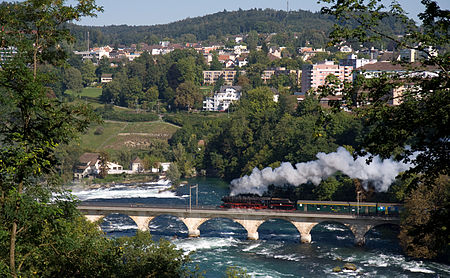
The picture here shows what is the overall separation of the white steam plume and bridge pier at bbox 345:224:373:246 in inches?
271

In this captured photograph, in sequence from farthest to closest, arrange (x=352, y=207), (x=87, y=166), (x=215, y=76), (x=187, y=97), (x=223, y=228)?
(x=215, y=76), (x=187, y=97), (x=87, y=166), (x=223, y=228), (x=352, y=207)

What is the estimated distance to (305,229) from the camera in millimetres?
→ 56344

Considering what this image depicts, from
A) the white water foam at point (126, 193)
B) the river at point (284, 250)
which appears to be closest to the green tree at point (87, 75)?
the white water foam at point (126, 193)

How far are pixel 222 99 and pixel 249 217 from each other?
270 feet

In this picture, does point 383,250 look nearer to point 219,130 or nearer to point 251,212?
point 251,212

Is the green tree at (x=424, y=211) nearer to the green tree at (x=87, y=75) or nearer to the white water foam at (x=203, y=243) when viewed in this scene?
the white water foam at (x=203, y=243)

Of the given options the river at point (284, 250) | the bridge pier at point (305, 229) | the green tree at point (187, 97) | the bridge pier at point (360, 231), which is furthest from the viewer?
the green tree at point (187, 97)

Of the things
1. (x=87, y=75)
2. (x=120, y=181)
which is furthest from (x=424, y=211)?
(x=87, y=75)

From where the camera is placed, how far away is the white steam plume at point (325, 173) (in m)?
61.1

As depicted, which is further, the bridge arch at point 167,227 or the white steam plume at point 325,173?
the white steam plume at point 325,173

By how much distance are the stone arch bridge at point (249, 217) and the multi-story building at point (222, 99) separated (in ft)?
251

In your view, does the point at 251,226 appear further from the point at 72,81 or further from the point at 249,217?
the point at 72,81

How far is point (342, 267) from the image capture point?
4653 centimetres

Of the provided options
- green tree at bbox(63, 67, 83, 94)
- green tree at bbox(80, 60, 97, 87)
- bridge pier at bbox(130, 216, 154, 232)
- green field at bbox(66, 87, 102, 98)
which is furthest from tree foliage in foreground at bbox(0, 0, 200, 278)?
green tree at bbox(80, 60, 97, 87)
